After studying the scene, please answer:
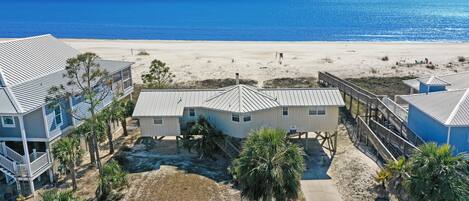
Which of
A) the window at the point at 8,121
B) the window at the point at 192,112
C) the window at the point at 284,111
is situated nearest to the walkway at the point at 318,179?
the window at the point at 284,111

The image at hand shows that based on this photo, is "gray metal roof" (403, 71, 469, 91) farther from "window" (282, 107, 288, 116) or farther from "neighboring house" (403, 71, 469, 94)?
"window" (282, 107, 288, 116)

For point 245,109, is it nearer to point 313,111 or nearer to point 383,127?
point 313,111

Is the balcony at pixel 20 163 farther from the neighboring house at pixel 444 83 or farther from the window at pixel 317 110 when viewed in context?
the neighboring house at pixel 444 83

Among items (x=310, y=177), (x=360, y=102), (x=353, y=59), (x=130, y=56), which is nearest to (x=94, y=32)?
(x=130, y=56)

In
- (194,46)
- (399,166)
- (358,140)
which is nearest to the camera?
(399,166)

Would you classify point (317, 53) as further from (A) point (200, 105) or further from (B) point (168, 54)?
(A) point (200, 105)
